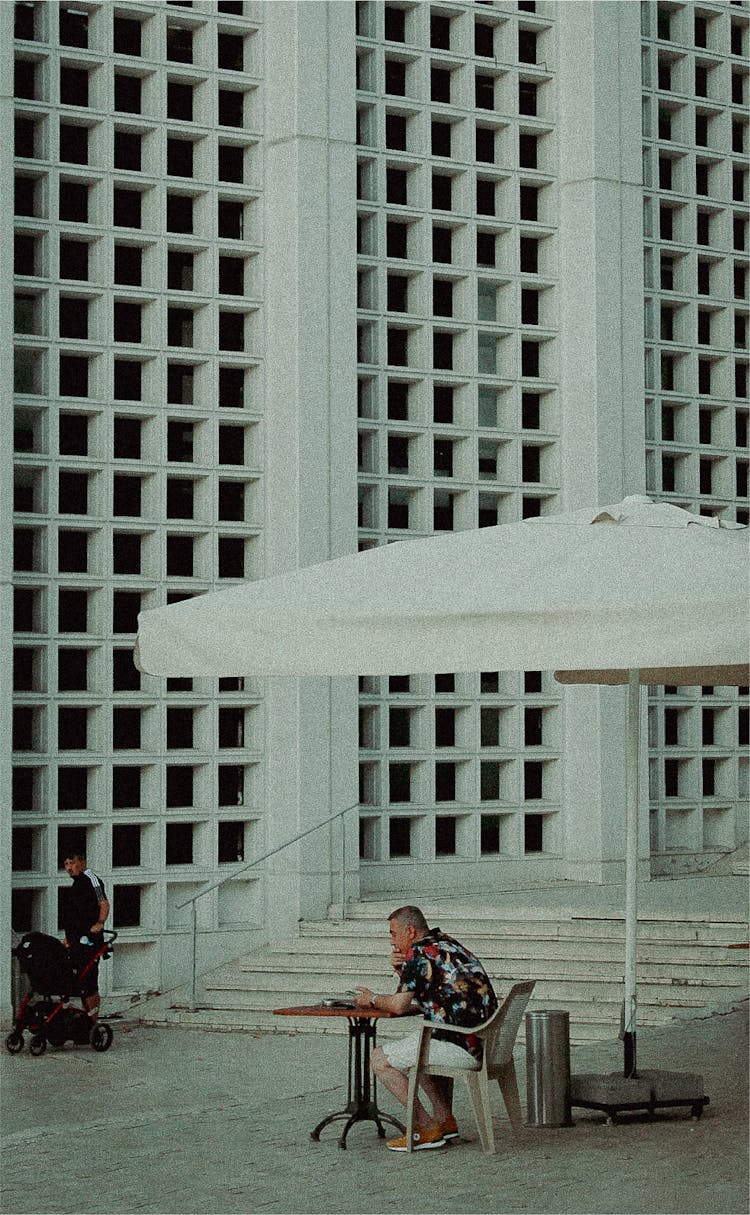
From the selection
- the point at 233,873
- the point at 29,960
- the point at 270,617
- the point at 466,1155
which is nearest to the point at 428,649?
the point at 270,617

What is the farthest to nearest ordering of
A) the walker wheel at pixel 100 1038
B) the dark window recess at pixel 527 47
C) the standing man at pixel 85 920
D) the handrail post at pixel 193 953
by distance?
the dark window recess at pixel 527 47 → the handrail post at pixel 193 953 → the standing man at pixel 85 920 → the walker wheel at pixel 100 1038

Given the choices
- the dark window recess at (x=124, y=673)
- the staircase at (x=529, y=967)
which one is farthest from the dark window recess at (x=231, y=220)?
the staircase at (x=529, y=967)

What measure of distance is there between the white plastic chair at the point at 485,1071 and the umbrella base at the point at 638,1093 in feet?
1.43

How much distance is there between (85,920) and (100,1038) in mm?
977

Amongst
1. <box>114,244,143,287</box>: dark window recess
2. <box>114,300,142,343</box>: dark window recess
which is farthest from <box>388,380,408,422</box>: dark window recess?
<box>114,244,143,287</box>: dark window recess

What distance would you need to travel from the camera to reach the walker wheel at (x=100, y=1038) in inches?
487

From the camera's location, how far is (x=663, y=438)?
17.7 metres

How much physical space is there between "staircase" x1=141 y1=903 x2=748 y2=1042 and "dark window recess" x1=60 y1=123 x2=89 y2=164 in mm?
7213

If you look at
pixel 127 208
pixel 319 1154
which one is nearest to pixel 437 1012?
pixel 319 1154

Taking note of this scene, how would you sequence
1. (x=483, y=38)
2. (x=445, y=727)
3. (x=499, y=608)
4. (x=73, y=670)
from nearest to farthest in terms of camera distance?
(x=499, y=608), (x=73, y=670), (x=445, y=727), (x=483, y=38)

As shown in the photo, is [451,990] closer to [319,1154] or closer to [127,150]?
[319,1154]

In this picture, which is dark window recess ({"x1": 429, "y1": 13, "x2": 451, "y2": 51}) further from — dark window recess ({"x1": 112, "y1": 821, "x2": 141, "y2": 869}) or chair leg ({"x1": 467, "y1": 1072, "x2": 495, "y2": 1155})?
chair leg ({"x1": 467, "y1": 1072, "x2": 495, "y2": 1155})

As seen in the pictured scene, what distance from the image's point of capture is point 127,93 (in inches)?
612

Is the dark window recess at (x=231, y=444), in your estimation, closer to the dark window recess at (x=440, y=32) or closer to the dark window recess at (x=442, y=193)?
the dark window recess at (x=442, y=193)
